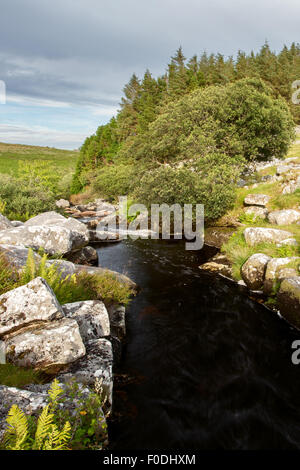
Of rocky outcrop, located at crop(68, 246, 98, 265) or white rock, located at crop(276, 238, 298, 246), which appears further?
rocky outcrop, located at crop(68, 246, 98, 265)

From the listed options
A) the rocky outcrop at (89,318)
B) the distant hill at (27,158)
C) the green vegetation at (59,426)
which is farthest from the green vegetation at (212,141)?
the distant hill at (27,158)

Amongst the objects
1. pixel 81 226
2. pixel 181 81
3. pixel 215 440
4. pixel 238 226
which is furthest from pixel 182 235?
pixel 181 81

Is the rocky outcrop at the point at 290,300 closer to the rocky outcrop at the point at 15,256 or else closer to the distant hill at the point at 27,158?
the rocky outcrop at the point at 15,256

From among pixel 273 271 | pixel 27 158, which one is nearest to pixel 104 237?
pixel 273 271

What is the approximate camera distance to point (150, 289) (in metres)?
12.0

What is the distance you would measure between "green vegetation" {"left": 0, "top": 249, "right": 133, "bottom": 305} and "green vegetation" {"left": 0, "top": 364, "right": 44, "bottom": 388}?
2125mm

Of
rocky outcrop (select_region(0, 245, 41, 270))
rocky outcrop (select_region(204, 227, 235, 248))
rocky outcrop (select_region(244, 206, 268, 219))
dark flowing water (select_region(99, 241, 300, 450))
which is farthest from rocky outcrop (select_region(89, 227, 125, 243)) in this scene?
rocky outcrop (select_region(0, 245, 41, 270))

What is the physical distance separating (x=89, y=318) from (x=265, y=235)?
10483 millimetres

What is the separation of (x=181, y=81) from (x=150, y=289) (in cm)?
5120

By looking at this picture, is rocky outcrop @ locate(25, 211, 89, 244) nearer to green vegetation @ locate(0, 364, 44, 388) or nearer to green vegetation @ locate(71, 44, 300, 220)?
green vegetation @ locate(71, 44, 300, 220)

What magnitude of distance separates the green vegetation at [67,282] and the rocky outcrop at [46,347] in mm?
1606

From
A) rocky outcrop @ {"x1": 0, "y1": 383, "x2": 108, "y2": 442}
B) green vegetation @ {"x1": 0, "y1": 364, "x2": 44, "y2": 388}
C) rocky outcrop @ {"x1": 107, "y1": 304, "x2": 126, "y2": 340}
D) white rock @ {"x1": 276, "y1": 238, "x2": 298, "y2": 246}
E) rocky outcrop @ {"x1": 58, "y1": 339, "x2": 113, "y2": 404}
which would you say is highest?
white rock @ {"x1": 276, "y1": 238, "x2": 298, "y2": 246}

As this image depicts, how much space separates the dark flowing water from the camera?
539 cm

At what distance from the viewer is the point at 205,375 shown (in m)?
6.96
